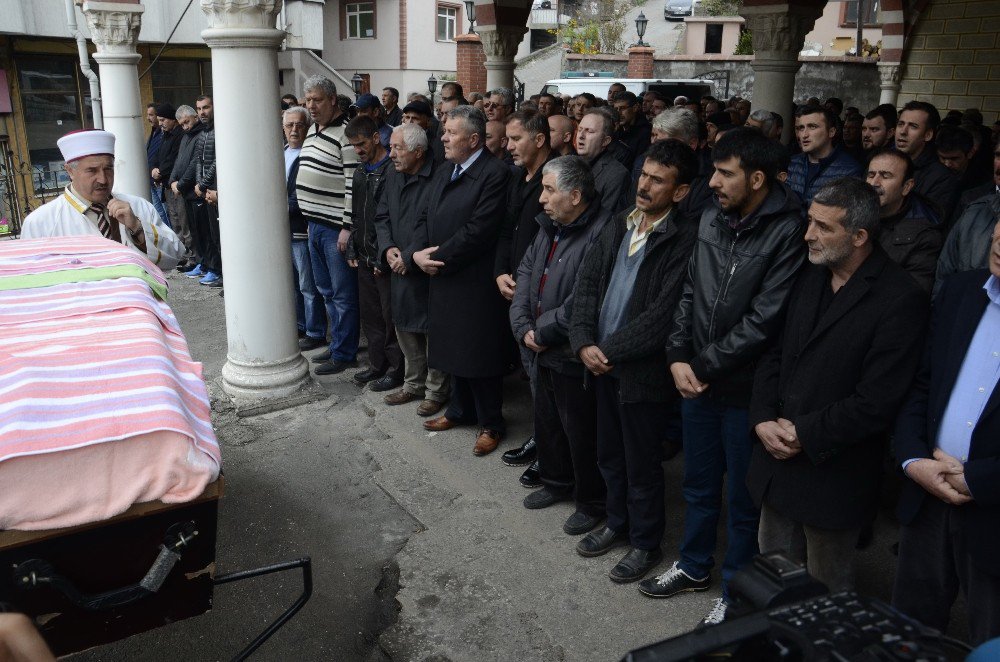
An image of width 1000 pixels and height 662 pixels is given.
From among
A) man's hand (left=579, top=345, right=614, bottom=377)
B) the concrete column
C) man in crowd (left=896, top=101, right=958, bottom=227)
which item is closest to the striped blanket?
man's hand (left=579, top=345, right=614, bottom=377)

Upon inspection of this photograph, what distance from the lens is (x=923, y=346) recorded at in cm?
281

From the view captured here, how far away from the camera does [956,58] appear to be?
578 inches

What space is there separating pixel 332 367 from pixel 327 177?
1.47 m

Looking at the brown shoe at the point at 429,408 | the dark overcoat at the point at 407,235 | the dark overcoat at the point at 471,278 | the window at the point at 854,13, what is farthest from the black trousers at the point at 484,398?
the window at the point at 854,13

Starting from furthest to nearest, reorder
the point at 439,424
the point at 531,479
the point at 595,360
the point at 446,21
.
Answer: the point at 446,21, the point at 439,424, the point at 531,479, the point at 595,360

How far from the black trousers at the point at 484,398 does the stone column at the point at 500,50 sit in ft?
25.3

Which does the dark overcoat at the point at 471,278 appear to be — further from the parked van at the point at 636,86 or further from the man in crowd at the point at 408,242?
the parked van at the point at 636,86

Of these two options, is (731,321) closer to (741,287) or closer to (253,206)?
(741,287)

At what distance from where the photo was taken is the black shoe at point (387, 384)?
596 cm

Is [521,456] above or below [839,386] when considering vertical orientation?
below

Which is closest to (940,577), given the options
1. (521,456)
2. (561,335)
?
(561,335)

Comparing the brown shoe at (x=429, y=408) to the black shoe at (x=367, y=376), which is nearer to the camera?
the brown shoe at (x=429, y=408)

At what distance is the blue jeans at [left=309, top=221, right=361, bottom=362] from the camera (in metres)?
6.35

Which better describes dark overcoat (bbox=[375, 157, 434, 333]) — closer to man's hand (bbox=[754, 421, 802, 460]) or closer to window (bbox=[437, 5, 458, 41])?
man's hand (bbox=[754, 421, 802, 460])
